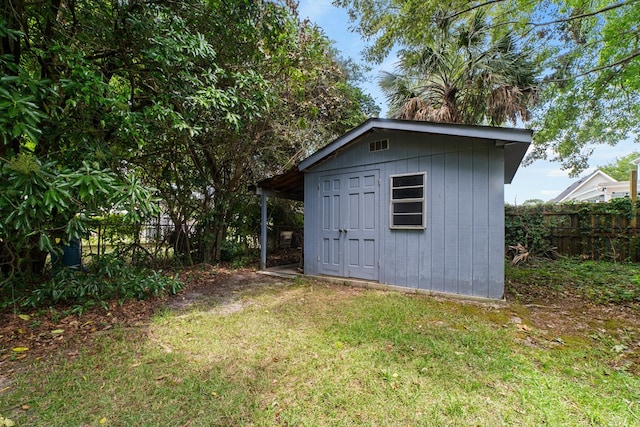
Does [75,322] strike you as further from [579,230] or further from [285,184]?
[579,230]

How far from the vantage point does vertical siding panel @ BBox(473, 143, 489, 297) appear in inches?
168

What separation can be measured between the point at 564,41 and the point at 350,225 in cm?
968

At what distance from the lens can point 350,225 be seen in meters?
5.61

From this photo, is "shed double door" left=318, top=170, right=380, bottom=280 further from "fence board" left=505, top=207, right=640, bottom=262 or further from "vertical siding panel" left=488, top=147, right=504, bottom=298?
"fence board" left=505, top=207, right=640, bottom=262

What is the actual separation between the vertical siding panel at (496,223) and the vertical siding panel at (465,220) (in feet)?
0.88

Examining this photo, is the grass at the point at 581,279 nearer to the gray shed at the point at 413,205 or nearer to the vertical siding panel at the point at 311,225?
the gray shed at the point at 413,205

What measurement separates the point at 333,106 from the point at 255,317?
708 cm

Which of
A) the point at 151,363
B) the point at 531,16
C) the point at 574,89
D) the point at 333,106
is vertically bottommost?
the point at 151,363

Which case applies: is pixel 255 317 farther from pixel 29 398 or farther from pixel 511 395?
pixel 511 395

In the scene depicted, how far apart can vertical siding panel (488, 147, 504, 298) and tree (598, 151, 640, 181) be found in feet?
112

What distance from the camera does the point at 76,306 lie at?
143 inches

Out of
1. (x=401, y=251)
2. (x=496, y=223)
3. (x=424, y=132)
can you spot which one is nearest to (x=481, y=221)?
(x=496, y=223)

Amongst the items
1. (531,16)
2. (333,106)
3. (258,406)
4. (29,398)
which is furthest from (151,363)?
(531,16)

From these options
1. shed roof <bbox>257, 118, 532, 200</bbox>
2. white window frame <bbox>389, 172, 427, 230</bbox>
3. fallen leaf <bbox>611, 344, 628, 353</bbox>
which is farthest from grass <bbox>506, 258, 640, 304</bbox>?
shed roof <bbox>257, 118, 532, 200</bbox>
